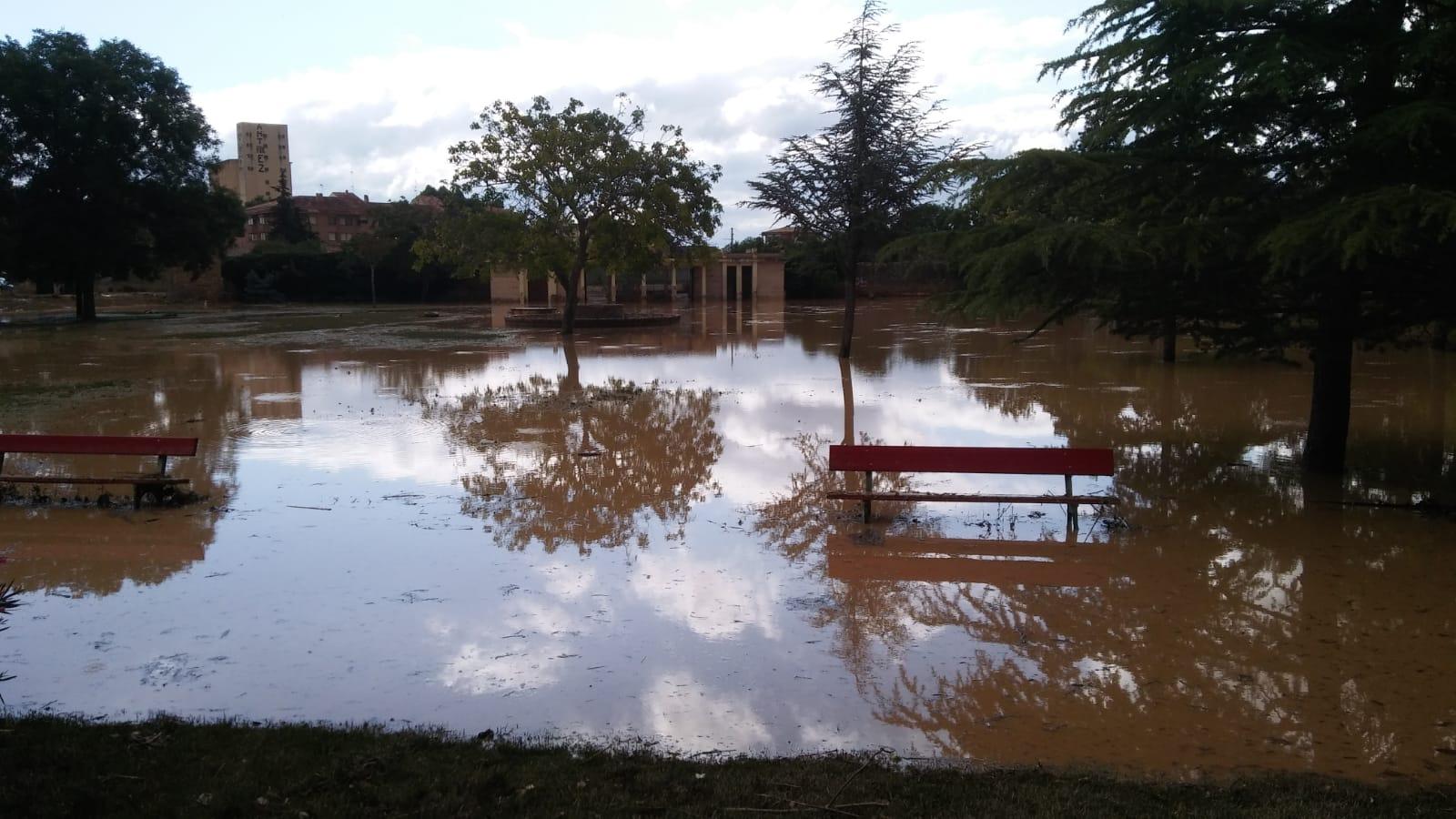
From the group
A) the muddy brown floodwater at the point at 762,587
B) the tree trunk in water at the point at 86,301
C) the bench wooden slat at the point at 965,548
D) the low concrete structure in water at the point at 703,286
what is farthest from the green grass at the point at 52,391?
the low concrete structure in water at the point at 703,286

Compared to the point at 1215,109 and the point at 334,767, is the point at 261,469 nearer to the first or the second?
the point at 334,767

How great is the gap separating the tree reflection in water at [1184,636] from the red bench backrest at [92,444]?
5755 mm

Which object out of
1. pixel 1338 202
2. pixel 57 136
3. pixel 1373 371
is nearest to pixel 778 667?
pixel 1338 202

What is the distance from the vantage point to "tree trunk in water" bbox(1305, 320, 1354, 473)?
10.6 m

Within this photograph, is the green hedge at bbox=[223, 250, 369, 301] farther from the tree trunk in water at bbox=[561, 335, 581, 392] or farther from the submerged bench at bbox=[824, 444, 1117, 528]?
the submerged bench at bbox=[824, 444, 1117, 528]

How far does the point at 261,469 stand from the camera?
1212 cm

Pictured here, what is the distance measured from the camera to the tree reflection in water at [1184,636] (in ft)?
16.9

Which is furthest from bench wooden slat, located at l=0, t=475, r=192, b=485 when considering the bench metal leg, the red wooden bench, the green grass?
the bench metal leg

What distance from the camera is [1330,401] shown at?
11.2 m

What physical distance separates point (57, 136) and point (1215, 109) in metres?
43.4

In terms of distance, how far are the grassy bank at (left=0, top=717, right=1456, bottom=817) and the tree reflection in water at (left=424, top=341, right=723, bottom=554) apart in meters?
4.08

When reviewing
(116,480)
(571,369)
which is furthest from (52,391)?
(116,480)

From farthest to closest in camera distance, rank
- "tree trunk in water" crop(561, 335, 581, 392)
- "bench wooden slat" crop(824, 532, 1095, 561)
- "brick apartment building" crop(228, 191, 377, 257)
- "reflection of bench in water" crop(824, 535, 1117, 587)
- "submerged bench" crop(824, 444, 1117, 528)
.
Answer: "brick apartment building" crop(228, 191, 377, 257) < "tree trunk in water" crop(561, 335, 581, 392) < "submerged bench" crop(824, 444, 1117, 528) < "bench wooden slat" crop(824, 532, 1095, 561) < "reflection of bench in water" crop(824, 535, 1117, 587)

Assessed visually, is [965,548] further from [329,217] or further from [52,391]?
[329,217]
